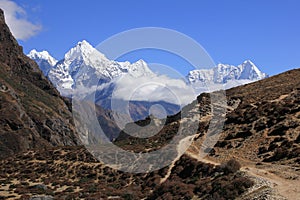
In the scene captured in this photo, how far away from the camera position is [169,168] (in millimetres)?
50406

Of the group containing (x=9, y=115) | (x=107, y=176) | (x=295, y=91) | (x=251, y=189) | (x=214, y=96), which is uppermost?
(x=9, y=115)

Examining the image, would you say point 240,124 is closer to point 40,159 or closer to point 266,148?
point 266,148

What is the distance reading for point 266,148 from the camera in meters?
44.8

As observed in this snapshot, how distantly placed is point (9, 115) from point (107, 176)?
15028cm

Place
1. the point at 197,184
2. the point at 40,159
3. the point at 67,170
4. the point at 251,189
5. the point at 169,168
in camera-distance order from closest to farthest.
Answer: the point at 251,189, the point at 197,184, the point at 169,168, the point at 67,170, the point at 40,159

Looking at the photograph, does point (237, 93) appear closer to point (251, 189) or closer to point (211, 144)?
point (211, 144)

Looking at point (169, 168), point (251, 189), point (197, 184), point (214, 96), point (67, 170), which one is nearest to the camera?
point (251, 189)

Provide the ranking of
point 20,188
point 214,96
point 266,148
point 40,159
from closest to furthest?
1. point 266,148
2. point 20,188
3. point 40,159
4. point 214,96

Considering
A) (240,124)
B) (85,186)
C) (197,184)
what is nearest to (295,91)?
(240,124)

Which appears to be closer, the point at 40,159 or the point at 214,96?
the point at 40,159

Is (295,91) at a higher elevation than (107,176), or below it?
higher

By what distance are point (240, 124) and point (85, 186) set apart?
83.3ft

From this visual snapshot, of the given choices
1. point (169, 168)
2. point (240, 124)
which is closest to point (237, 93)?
point (240, 124)

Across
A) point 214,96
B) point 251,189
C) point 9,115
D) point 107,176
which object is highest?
point 9,115
